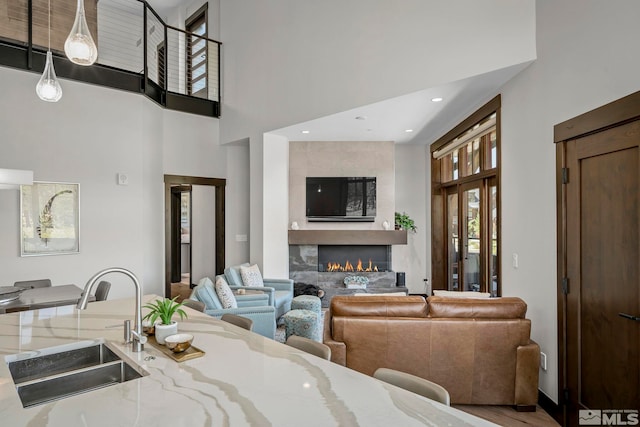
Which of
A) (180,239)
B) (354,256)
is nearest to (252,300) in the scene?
(354,256)

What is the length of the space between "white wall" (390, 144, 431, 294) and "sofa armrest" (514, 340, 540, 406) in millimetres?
4188

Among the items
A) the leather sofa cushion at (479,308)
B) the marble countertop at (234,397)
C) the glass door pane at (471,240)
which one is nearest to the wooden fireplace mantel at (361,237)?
the glass door pane at (471,240)

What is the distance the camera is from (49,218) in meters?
4.66

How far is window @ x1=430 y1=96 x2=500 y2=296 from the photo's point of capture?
4.51 metres

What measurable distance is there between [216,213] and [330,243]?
2113 mm

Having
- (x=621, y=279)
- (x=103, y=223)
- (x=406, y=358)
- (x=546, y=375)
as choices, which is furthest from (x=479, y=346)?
(x=103, y=223)

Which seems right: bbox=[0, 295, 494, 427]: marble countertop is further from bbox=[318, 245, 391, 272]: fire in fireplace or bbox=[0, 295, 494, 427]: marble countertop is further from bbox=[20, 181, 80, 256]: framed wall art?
bbox=[318, 245, 391, 272]: fire in fireplace

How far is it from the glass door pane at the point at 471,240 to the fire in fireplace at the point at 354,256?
149cm

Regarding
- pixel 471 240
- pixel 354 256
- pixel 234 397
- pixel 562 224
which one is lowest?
pixel 354 256

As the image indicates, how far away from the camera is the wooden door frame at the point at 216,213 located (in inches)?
235

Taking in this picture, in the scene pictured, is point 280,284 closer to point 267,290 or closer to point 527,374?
point 267,290

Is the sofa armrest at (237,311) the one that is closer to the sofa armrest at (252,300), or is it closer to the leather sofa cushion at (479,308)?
the sofa armrest at (252,300)

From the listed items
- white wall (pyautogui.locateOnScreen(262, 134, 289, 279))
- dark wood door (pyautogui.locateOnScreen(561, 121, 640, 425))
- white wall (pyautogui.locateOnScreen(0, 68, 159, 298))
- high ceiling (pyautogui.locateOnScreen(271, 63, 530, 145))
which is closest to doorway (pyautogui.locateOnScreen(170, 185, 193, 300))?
white wall (pyautogui.locateOnScreen(0, 68, 159, 298))

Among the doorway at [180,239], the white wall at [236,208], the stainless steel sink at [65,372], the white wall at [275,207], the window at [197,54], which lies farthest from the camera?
the doorway at [180,239]
